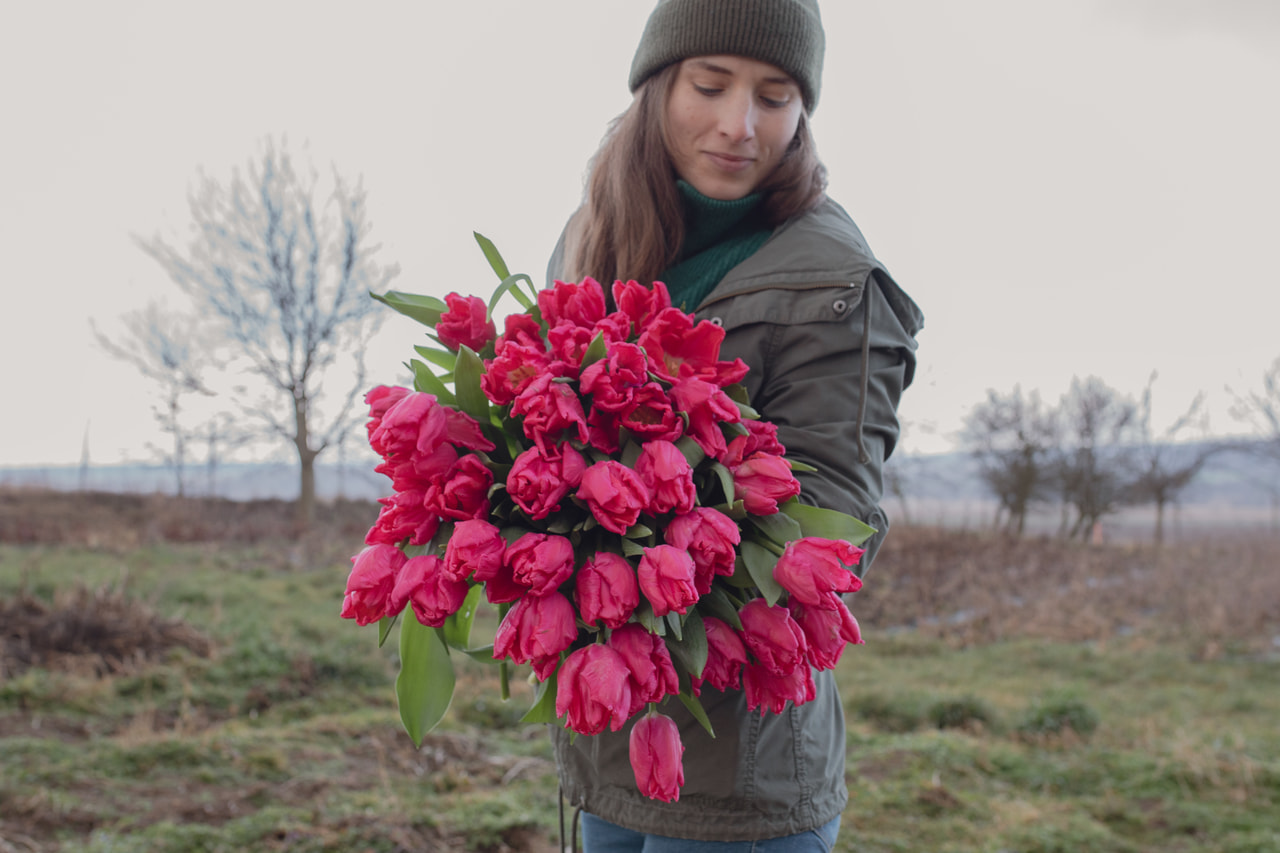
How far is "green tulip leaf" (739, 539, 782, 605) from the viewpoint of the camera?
854 millimetres

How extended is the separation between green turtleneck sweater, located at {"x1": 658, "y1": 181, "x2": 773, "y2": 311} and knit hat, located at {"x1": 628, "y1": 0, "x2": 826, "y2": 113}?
215mm

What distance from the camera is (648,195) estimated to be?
146 cm

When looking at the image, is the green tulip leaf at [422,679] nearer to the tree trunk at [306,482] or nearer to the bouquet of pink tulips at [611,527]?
the bouquet of pink tulips at [611,527]

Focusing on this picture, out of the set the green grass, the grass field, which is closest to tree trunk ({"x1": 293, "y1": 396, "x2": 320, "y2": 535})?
the grass field

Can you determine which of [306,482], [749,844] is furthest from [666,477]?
[306,482]

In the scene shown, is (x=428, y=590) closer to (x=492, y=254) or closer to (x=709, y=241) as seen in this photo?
(x=492, y=254)

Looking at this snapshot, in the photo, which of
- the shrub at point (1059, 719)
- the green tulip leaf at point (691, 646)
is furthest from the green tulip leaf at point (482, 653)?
the shrub at point (1059, 719)

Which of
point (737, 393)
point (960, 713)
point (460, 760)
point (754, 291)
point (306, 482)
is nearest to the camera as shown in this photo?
point (737, 393)

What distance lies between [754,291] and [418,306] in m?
0.48

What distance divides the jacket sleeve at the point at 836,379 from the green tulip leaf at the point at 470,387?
0.40m

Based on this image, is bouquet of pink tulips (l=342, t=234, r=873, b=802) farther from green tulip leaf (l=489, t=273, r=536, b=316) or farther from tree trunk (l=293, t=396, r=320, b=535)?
tree trunk (l=293, t=396, r=320, b=535)

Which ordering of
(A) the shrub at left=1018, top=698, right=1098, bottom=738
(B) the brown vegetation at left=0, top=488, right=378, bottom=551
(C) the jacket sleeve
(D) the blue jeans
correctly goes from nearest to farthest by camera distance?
1. (C) the jacket sleeve
2. (D) the blue jeans
3. (A) the shrub at left=1018, top=698, right=1098, bottom=738
4. (B) the brown vegetation at left=0, top=488, right=378, bottom=551

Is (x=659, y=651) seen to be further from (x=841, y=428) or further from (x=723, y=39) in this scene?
(x=723, y=39)

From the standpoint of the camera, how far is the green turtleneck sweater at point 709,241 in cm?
143
